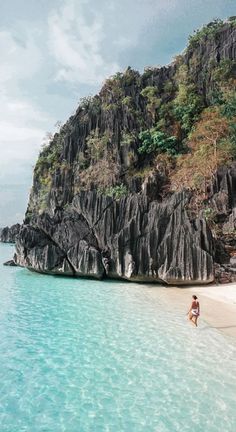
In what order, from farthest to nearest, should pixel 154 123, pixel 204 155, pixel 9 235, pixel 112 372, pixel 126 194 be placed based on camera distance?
pixel 9 235, pixel 154 123, pixel 126 194, pixel 204 155, pixel 112 372

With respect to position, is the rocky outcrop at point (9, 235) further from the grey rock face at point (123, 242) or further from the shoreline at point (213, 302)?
the shoreline at point (213, 302)

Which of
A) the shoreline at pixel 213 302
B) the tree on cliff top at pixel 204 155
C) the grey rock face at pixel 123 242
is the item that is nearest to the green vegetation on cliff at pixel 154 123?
the tree on cliff top at pixel 204 155

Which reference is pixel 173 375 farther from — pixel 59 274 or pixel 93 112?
pixel 93 112

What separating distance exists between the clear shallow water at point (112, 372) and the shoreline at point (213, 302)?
2.64 feet

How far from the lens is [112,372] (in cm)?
917

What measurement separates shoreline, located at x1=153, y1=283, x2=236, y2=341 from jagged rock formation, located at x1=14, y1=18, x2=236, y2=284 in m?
1.11

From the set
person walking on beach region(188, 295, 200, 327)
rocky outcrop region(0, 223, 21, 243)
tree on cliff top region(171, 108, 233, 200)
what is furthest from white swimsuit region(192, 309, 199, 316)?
rocky outcrop region(0, 223, 21, 243)

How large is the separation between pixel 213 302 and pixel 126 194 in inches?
711

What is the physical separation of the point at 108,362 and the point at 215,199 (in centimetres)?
2046

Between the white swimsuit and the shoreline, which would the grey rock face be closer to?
the shoreline

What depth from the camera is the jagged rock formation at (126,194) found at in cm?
2319

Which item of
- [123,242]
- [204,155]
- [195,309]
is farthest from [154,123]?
[195,309]

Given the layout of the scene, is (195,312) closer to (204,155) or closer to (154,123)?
(204,155)

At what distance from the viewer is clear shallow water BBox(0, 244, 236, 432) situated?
693cm
